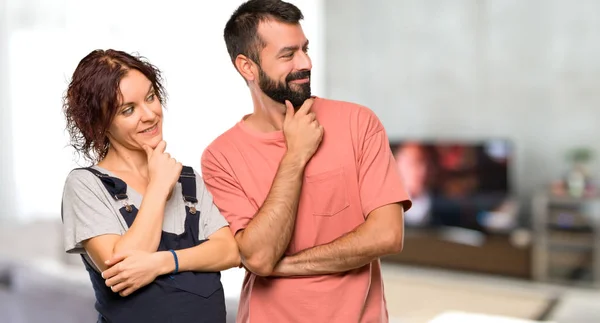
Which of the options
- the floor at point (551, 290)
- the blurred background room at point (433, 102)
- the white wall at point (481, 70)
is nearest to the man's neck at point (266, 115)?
the floor at point (551, 290)

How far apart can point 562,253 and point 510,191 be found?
620 mm

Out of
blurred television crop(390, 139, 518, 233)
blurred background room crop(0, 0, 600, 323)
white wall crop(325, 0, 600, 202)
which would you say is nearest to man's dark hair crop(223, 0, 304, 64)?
blurred background room crop(0, 0, 600, 323)

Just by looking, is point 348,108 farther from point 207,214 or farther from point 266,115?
point 207,214

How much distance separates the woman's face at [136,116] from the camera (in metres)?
1.51

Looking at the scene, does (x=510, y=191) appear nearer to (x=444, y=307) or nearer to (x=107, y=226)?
(x=444, y=307)

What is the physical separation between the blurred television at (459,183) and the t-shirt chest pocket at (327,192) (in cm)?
419

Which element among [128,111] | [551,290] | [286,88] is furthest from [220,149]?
[551,290]

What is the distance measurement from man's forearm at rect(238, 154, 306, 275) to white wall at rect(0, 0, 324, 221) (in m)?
4.68

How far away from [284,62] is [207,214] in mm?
397

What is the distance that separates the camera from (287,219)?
1673 millimetres

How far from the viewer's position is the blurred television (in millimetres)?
5719

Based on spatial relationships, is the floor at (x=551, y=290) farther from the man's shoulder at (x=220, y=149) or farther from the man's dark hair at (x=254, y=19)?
the man's dark hair at (x=254, y=19)

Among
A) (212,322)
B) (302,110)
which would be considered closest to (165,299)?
(212,322)

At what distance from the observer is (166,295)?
4.88ft
